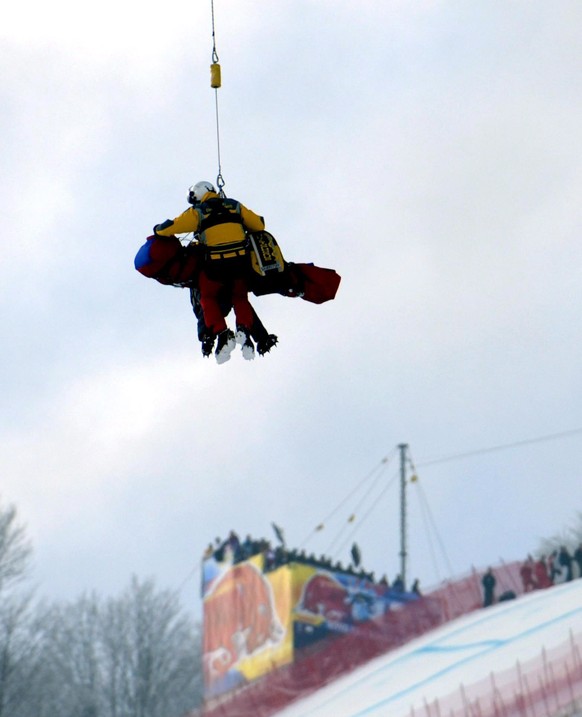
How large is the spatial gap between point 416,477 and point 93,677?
21.3m

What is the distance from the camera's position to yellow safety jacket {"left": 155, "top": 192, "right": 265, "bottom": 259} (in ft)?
59.7

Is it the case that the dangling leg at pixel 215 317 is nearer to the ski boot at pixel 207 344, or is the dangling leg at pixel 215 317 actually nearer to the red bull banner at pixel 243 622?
the ski boot at pixel 207 344

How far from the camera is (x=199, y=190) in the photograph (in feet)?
60.6

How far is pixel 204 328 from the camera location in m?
18.7

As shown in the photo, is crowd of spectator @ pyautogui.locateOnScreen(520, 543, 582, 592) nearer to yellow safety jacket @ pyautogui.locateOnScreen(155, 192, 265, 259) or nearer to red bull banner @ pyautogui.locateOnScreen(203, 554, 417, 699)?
red bull banner @ pyautogui.locateOnScreen(203, 554, 417, 699)

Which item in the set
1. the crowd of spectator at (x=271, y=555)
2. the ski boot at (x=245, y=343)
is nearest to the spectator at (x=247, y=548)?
the crowd of spectator at (x=271, y=555)

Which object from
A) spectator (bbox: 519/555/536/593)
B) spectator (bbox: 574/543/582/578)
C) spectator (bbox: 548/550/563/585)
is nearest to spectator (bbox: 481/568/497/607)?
spectator (bbox: 519/555/536/593)

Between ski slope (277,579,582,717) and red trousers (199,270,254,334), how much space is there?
26090 millimetres

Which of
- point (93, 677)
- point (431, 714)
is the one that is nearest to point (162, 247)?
point (431, 714)

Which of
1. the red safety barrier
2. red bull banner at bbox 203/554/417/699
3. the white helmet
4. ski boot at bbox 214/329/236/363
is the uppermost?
red bull banner at bbox 203/554/417/699

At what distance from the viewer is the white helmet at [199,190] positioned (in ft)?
60.5

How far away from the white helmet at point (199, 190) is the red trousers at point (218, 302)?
2.83 feet

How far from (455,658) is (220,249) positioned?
→ 29259 millimetres

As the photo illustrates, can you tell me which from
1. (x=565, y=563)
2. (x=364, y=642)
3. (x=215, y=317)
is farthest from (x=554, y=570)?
(x=215, y=317)
